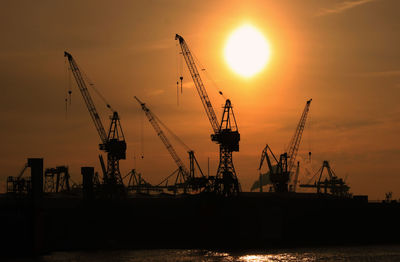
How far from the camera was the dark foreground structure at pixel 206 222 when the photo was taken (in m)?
166

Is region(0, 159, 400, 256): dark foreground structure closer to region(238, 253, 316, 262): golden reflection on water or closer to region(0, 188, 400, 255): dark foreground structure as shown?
region(0, 188, 400, 255): dark foreground structure

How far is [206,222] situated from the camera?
578ft

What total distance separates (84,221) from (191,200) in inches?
1238

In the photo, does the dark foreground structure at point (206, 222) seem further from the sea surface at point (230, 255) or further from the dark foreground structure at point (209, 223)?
the sea surface at point (230, 255)

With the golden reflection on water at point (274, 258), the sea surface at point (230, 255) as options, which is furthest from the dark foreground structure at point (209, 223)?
the golden reflection on water at point (274, 258)

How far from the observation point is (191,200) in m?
186

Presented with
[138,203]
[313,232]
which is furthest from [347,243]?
[138,203]

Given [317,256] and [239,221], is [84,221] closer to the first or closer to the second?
[239,221]

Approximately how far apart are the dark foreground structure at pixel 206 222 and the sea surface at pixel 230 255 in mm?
14504

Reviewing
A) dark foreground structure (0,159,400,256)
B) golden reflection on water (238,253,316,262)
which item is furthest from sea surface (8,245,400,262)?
dark foreground structure (0,159,400,256)

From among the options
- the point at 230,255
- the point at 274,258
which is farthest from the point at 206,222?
the point at 274,258

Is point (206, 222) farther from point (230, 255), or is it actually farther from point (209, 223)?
point (230, 255)

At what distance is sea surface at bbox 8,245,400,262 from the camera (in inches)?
5049

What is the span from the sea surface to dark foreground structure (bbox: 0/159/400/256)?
14.5 metres
